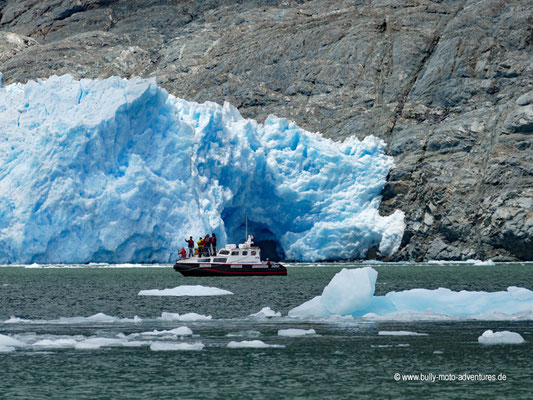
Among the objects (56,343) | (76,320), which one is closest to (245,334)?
(56,343)

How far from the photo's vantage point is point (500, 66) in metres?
80.6

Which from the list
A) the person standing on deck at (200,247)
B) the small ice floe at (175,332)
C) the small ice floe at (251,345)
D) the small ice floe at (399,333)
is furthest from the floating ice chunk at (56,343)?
the person standing on deck at (200,247)

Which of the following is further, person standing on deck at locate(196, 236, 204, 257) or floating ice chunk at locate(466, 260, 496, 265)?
floating ice chunk at locate(466, 260, 496, 265)

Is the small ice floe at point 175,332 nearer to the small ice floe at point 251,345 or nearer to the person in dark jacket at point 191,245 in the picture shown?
the small ice floe at point 251,345

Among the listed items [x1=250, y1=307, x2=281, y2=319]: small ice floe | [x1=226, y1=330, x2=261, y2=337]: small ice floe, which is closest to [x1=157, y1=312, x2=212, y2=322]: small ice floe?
[x1=250, y1=307, x2=281, y2=319]: small ice floe

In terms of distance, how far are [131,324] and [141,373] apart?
8.56 meters

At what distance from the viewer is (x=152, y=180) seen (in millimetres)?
56969

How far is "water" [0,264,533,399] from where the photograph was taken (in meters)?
17.1

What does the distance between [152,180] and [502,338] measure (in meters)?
37.2

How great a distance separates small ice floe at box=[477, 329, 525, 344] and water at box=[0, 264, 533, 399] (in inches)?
8.3

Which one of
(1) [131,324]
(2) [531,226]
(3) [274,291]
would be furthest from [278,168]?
(1) [131,324]

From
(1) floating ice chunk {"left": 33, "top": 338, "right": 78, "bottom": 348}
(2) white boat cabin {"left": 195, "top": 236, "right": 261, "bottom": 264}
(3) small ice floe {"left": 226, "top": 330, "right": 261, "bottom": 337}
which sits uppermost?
(2) white boat cabin {"left": 195, "top": 236, "right": 261, "bottom": 264}

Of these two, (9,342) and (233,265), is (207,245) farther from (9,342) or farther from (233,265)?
(9,342)

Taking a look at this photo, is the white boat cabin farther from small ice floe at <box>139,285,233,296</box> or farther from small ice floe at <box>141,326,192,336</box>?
small ice floe at <box>141,326,192,336</box>
